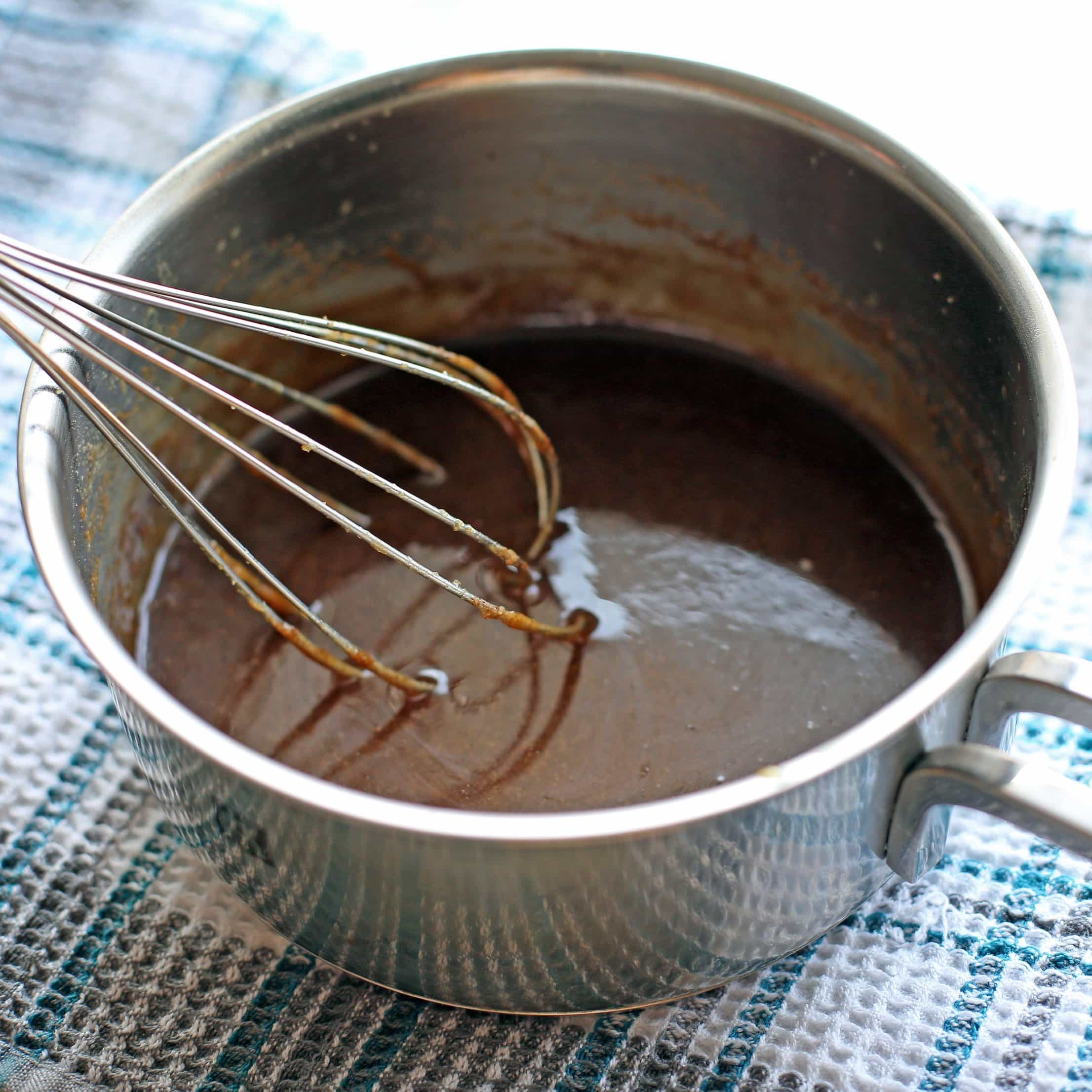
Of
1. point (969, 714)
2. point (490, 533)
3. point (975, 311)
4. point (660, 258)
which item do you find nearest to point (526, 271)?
point (660, 258)

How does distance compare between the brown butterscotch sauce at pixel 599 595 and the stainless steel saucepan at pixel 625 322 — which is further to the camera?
the brown butterscotch sauce at pixel 599 595

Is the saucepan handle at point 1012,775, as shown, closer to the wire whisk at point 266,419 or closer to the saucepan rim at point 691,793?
the saucepan rim at point 691,793

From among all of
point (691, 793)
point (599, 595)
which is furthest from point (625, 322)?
point (691, 793)

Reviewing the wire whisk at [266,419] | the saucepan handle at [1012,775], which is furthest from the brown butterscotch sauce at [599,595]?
the saucepan handle at [1012,775]

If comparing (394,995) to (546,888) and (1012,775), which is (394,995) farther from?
(1012,775)

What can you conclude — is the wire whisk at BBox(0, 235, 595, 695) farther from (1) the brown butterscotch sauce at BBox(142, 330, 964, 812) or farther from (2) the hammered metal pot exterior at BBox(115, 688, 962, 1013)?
(2) the hammered metal pot exterior at BBox(115, 688, 962, 1013)

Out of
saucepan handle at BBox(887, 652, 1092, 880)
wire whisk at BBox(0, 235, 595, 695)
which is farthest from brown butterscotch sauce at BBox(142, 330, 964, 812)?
saucepan handle at BBox(887, 652, 1092, 880)

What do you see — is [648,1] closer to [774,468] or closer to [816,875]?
[774,468]
